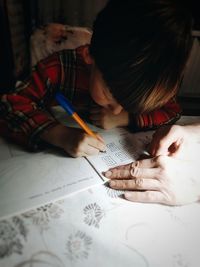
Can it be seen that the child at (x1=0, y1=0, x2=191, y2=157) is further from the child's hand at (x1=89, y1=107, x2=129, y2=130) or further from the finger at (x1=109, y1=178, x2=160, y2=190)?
the finger at (x1=109, y1=178, x2=160, y2=190)

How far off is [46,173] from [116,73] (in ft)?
0.71

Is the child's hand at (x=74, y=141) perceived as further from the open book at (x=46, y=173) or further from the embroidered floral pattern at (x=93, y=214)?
the embroidered floral pattern at (x=93, y=214)

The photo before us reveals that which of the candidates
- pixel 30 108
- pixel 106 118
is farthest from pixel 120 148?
pixel 30 108

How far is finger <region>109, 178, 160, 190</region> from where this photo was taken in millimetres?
432

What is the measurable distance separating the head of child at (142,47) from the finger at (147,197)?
0.54ft

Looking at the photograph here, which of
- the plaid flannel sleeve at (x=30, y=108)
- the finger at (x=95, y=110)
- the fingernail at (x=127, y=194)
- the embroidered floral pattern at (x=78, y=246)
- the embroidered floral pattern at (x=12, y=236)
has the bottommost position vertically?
the finger at (x=95, y=110)

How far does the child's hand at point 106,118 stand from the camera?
63cm

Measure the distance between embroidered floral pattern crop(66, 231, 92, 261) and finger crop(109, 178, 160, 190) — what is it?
11 centimetres

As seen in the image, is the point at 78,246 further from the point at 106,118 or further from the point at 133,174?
the point at 106,118

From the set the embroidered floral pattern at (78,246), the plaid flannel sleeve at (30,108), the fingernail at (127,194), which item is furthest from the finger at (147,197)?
the plaid flannel sleeve at (30,108)

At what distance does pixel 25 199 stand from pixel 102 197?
0.13m

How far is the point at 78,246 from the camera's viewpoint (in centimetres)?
34

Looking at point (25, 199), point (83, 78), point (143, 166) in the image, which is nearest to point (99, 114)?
point (83, 78)

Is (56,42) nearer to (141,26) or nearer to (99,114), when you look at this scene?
(99,114)
